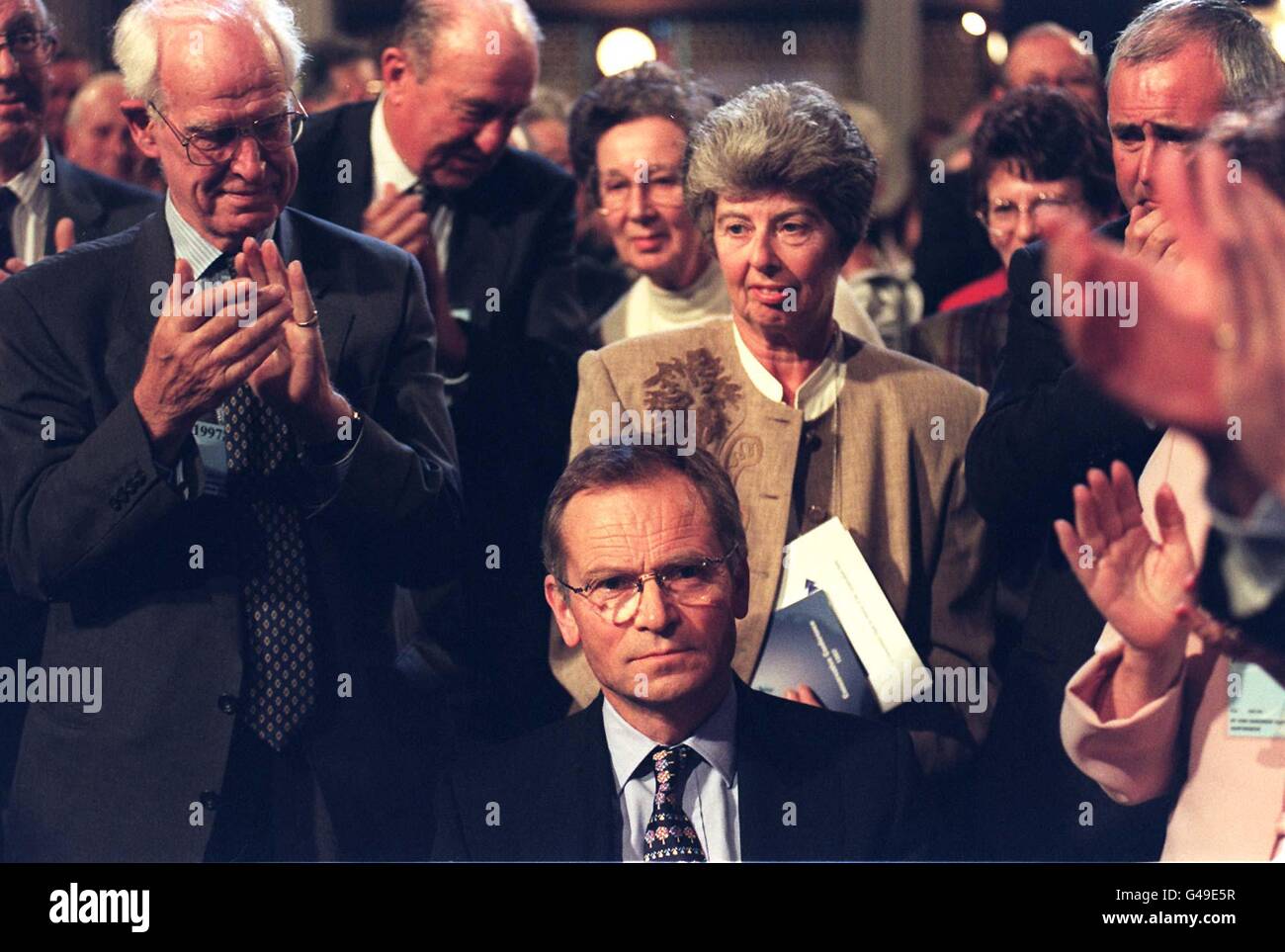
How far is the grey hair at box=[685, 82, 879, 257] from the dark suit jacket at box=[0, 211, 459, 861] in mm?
424

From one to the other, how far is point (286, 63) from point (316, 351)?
0.42 m

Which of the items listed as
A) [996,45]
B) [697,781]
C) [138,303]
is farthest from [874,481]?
[996,45]

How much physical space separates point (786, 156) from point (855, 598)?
58cm

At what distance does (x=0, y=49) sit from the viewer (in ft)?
8.69

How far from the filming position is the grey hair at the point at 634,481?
7.45 ft

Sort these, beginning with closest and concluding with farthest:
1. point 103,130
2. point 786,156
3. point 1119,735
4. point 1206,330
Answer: point 1206,330 → point 1119,735 → point 786,156 → point 103,130

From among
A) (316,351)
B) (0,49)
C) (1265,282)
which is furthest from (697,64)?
(1265,282)

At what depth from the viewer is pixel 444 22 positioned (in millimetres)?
2848

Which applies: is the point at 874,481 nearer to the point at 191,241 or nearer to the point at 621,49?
the point at 191,241

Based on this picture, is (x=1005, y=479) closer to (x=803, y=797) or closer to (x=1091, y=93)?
(x=803, y=797)

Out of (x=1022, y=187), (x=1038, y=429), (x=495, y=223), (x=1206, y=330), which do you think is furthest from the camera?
(x=495, y=223)

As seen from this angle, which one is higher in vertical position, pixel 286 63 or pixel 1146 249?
pixel 286 63

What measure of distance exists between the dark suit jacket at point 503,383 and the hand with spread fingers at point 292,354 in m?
0.37

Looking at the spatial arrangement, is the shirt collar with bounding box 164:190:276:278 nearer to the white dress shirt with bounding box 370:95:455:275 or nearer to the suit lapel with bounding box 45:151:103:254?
the suit lapel with bounding box 45:151:103:254
